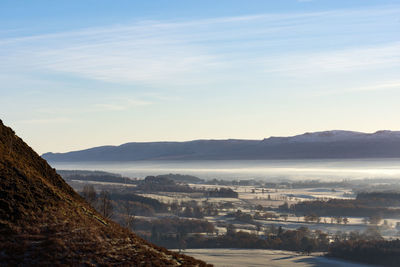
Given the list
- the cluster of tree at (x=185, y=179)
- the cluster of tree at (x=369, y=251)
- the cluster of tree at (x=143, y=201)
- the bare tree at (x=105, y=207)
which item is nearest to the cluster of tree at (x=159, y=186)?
the cluster of tree at (x=185, y=179)

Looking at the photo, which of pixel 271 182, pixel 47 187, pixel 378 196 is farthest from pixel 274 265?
pixel 271 182

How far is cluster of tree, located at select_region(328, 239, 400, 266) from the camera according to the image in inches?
2028

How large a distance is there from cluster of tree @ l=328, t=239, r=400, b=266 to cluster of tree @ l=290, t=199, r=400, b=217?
36081 millimetres

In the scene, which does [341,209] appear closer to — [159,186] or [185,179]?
[159,186]

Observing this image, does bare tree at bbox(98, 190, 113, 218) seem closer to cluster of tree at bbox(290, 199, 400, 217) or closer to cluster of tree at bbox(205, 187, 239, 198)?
cluster of tree at bbox(290, 199, 400, 217)

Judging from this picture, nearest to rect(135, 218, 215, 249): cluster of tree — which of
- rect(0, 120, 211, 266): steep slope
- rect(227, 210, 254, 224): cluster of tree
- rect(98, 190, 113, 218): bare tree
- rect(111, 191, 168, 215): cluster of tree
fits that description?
rect(227, 210, 254, 224): cluster of tree

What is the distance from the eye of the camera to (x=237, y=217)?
278 ft

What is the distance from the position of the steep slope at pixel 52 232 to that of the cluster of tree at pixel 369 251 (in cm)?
3754

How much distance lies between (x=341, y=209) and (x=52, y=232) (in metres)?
85.1

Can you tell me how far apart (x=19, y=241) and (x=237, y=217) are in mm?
70553

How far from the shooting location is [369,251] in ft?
173

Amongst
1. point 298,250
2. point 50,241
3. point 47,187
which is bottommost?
point 298,250

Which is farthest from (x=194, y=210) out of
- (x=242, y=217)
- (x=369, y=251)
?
(x=369, y=251)

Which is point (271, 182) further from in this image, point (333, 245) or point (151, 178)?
point (333, 245)
